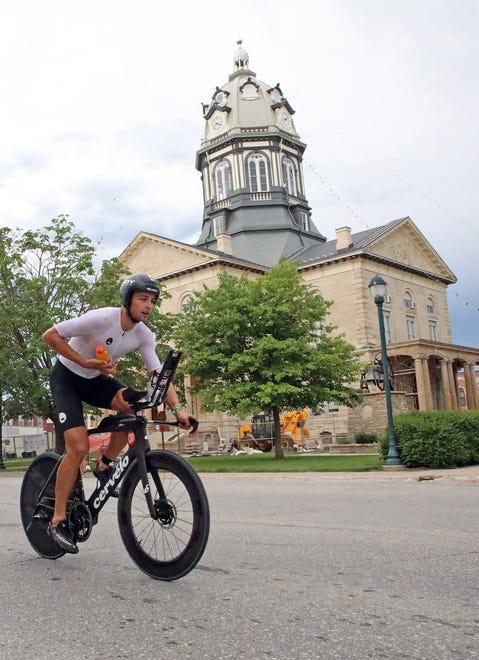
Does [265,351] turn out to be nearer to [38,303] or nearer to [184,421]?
[38,303]

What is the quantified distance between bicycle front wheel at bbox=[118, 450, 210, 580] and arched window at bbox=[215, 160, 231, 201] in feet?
195

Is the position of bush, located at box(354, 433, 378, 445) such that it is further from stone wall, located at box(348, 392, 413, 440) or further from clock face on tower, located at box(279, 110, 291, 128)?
clock face on tower, located at box(279, 110, 291, 128)

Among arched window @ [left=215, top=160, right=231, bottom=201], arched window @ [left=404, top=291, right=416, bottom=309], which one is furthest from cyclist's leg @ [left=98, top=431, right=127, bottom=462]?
arched window @ [left=215, top=160, right=231, bottom=201]

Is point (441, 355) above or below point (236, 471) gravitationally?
above

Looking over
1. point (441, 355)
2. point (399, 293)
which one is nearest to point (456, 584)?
point (441, 355)

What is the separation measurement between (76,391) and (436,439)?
13800 mm

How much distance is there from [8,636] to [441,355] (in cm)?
4515

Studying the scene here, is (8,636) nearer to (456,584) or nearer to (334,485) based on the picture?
(456,584)

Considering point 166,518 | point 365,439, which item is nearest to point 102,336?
point 166,518

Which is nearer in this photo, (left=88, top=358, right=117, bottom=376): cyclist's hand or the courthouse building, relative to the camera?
(left=88, top=358, right=117, bottom=376): cyclist's hand

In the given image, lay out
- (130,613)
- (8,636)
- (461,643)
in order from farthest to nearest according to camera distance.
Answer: (130,613) → (8,636) → (461,643)

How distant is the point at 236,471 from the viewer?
67.9 ft

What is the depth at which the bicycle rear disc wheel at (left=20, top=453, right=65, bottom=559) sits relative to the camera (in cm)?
479

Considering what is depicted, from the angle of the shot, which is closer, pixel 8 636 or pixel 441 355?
pixel 8 636
